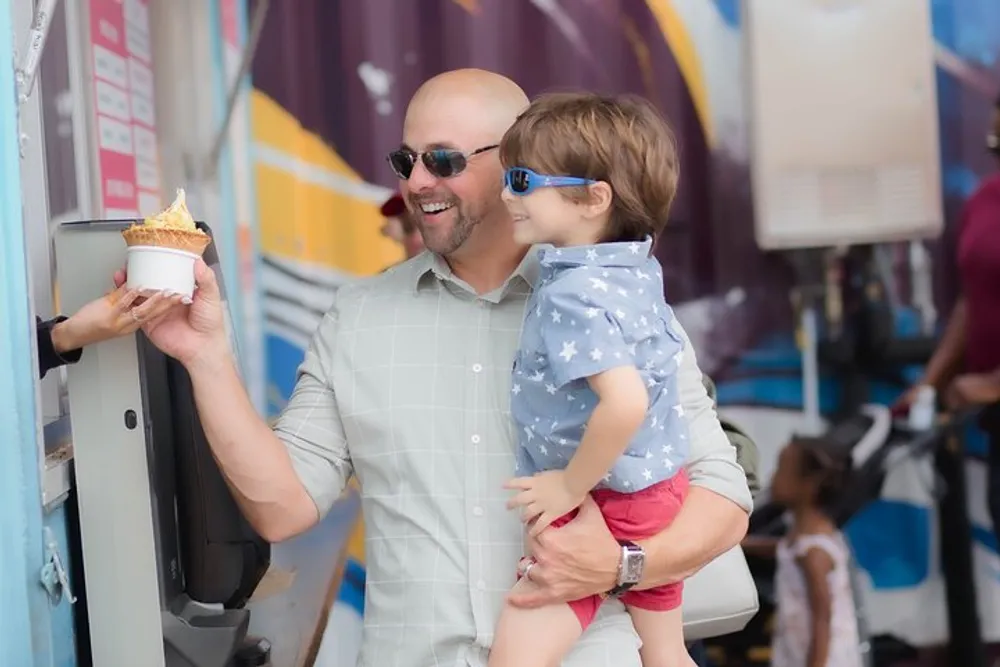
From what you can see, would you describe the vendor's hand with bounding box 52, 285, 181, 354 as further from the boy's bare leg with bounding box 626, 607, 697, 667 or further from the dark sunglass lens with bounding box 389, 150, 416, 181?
the boy's bare leg with bounding box 626, 607, 697, 667

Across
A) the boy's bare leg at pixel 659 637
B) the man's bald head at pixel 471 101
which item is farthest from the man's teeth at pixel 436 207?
the boy's bare leg at pixel 659 637

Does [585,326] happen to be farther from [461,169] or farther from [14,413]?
[14,413]

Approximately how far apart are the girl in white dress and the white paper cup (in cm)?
208

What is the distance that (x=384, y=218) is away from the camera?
3.20 meters

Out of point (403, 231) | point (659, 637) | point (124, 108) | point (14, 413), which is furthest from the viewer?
point (403, 231)

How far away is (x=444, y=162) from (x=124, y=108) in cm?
105

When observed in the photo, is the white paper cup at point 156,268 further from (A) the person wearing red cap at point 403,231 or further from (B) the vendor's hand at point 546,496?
(A) the person wearing red cap at point 403,231

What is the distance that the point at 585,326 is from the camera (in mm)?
1493

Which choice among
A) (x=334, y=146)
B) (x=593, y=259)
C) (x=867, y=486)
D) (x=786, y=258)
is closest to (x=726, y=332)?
(x=786, y=258)

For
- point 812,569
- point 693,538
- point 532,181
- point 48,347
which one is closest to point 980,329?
point 812,569

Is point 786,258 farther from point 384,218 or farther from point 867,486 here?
point 384,218

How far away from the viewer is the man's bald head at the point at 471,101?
1852 millimetres

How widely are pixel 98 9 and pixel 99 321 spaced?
1.15 metres

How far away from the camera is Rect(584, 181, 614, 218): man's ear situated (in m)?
1.57
